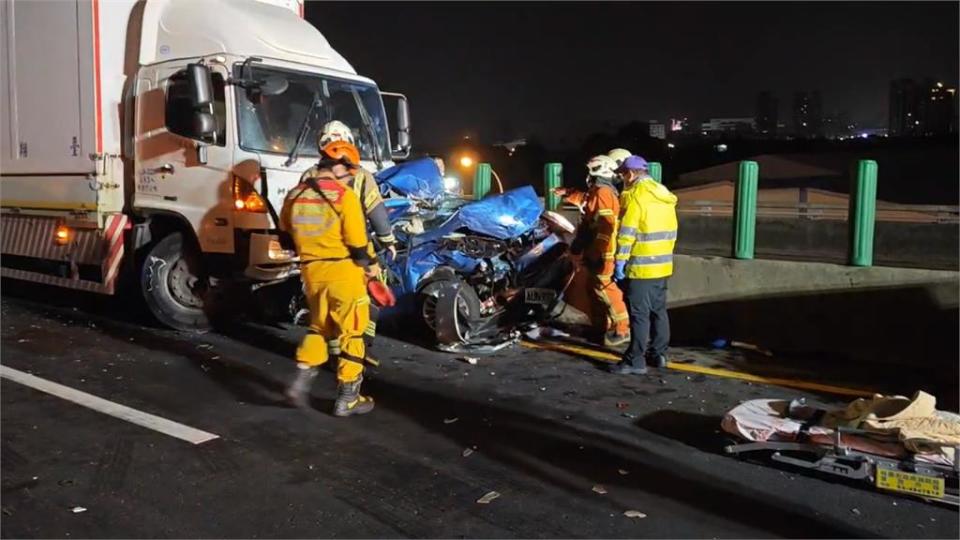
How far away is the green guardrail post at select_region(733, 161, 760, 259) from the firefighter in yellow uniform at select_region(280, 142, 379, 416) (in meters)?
4.05

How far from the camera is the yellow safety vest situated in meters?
6.42

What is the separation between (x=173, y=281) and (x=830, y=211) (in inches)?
301

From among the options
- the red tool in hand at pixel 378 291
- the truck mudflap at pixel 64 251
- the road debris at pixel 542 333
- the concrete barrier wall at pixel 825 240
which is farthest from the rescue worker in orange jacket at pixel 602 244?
the truck mudflap at pixel 64 251

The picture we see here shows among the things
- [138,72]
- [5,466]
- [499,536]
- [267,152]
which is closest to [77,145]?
[138,72]

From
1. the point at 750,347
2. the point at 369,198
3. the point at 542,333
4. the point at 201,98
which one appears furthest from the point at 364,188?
the point at 750,347

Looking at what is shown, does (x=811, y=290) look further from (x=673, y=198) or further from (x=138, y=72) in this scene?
(x=138, y=72)

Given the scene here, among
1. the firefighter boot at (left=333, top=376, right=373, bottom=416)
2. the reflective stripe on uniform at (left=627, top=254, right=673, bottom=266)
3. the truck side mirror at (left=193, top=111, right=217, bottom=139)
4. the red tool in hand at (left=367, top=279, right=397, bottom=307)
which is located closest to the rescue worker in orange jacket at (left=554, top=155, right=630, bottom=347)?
the reflective stripe on uniform at (left=627, top=254, right=673, bottom=266)

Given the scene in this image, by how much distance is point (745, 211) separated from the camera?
796 cm

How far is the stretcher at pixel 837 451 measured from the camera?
387 cm

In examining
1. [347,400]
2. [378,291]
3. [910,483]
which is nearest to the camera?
[910,483]

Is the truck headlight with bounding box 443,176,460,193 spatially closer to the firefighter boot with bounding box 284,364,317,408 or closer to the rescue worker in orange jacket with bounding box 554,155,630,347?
the rescue worker in orange jacket with bounding box 554,155,630,347

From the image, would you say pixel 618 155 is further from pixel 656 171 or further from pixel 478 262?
pixel 656 171

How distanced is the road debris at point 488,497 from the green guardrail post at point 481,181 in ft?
24.4

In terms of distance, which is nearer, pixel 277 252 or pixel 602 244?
pixel 277 252
